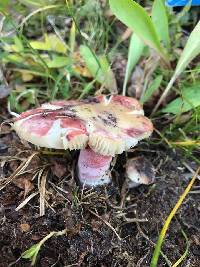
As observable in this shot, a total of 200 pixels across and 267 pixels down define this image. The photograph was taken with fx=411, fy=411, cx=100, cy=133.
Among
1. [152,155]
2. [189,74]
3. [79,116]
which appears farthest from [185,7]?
[79,116]

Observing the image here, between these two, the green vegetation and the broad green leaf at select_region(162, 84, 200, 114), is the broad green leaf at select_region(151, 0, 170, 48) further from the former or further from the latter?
the broad green leaf at select_region(162, 84, 200, 114)

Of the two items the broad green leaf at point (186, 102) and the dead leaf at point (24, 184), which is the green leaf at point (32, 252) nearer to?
the dead leaf at point (24, 184)

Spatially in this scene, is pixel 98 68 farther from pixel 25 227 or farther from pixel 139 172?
pixel 25 227

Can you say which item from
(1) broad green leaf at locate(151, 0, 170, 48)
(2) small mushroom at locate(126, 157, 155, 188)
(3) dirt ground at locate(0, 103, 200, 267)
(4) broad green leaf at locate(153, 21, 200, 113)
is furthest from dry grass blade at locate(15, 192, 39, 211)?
(1) broad green leaf at locate(151, 0, 170, 48)

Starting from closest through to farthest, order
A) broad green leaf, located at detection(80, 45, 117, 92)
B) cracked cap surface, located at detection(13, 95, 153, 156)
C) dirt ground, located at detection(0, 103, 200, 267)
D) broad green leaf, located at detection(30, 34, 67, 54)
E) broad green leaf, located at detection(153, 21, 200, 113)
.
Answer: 1. cracked cap surface, located at detection(13, 95, 153, 156)
2. dirt ground, located at detection(0, 103, 200, 267)
3. broad green leaf, located at detection(153, 21, 200, 113)
4. broad green leaf, located at detection(80, 45, 117, 92)
5. broad green leaf, located at detection(30, 34, 67, 54)

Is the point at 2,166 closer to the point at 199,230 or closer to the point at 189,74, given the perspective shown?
the point at 199,230

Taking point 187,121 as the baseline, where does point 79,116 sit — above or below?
above
